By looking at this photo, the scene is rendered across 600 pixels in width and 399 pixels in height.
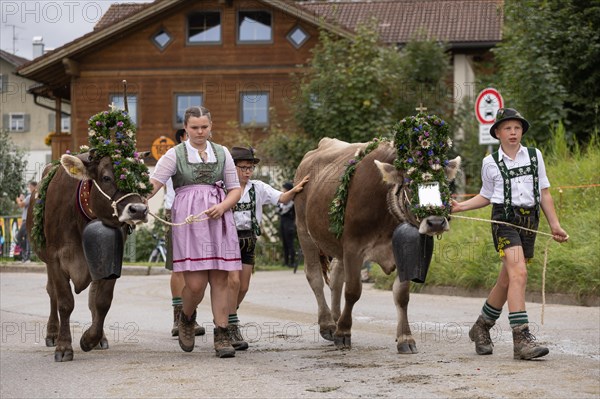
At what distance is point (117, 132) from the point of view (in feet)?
32.6

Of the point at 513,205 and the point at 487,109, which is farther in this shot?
the point at 487,109

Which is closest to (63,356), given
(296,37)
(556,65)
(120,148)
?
(120,148)

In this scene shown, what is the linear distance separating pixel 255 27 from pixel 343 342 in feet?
96.2

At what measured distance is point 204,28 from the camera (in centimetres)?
3909

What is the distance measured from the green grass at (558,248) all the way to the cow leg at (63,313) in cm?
716

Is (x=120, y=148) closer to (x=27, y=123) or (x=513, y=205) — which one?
(x=513, y=205)

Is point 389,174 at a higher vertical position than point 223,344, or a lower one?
higher

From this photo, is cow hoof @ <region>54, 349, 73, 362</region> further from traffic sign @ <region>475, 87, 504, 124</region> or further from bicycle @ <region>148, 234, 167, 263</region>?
bicycle @ <region>148, 234, 167, 263</region>

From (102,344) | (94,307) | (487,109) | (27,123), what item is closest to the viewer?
(94,307)

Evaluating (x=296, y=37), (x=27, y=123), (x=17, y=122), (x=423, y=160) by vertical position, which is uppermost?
(x=296, y=37)

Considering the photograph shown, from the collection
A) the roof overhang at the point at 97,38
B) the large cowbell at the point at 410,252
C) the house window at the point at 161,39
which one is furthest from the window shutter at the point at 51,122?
the large cowbell at the point at 410,252

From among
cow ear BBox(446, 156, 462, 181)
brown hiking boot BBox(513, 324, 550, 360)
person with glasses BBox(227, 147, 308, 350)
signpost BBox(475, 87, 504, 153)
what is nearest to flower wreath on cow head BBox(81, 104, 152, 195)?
person with glasses BBox(227, 147, 308, 350)

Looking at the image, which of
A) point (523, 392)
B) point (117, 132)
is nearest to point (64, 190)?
point (117, 132)

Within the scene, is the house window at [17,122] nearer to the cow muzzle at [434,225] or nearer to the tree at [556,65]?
the tree at [556,65]
